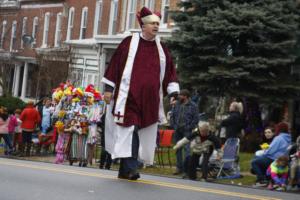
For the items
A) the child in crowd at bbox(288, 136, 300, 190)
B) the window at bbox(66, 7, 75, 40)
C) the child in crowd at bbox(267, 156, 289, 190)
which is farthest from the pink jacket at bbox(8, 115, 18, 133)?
the window at bbox(66, 7, 75, 40)

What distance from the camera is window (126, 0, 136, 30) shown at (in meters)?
41.8

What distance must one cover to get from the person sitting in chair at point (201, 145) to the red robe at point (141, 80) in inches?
240

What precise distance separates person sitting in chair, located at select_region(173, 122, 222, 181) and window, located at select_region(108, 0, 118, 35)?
27016 millimetres

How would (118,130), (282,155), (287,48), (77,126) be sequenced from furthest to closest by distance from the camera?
(287,48), (77,126), (282,155), (118,130)

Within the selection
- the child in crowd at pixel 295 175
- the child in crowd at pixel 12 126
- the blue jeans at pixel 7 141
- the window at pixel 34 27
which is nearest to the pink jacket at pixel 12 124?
the child in crowd at pixel 12 126

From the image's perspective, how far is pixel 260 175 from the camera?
1697 cm

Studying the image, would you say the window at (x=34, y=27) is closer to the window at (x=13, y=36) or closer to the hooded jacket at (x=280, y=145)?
the window at (x=13, y=36)

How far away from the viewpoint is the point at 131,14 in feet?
138

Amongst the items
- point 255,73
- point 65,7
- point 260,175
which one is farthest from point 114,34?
point 260,175

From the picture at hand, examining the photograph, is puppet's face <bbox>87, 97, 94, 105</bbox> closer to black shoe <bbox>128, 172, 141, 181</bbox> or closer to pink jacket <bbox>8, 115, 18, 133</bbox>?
pink jacket <bbox>8, 115, 18, 133</bbox>

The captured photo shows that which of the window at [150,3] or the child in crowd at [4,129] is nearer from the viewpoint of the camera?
the child in crowd at [4,129]

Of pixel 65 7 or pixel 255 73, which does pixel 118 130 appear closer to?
pixel 255 73

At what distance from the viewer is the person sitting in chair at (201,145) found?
1702 centimetres

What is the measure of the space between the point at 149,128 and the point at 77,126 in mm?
9743
